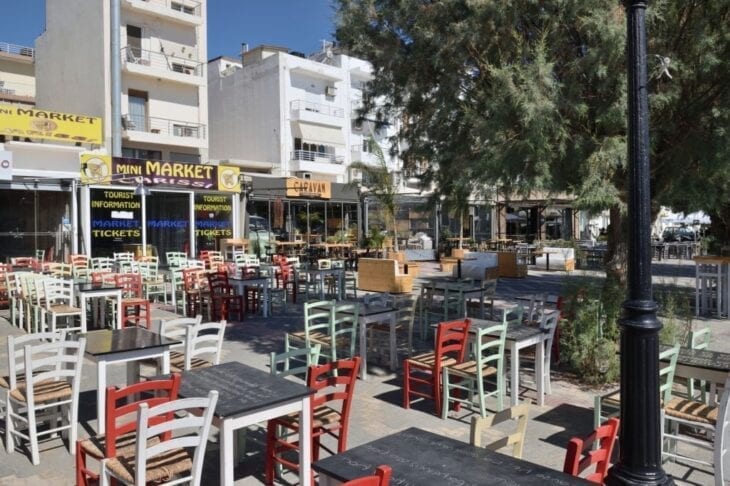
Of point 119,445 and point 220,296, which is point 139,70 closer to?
point 220,296

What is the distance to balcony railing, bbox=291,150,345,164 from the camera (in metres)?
35.4

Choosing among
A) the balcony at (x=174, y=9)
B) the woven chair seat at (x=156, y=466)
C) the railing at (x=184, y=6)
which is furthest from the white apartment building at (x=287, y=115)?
the woven chair seat at (x=156, y=466)

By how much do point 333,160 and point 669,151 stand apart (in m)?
31.9

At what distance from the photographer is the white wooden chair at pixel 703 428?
3898 mm

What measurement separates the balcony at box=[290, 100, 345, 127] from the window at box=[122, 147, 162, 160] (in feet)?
32.2

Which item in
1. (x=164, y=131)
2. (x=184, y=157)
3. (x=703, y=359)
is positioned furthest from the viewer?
(x=184, y=157)

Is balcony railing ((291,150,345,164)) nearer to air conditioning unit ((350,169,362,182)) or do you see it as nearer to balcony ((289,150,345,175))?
balcony ((289,150,345,175))

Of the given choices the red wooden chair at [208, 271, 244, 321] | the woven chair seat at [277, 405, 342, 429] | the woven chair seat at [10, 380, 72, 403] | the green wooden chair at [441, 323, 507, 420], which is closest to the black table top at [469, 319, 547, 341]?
the green wooden chair at [441, 323, 507, 420]

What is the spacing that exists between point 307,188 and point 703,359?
20.5 meters

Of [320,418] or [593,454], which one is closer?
[593,454]

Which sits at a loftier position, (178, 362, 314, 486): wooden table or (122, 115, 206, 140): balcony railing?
(122, 115, 206, 140): balcony railing

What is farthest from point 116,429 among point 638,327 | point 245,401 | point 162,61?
point 162,61

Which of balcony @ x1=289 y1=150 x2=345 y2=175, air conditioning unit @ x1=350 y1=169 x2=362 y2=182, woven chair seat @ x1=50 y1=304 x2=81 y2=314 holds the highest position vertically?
balcony @ x1=289 y1=150 x2=345 y2=175

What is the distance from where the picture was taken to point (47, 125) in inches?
778
